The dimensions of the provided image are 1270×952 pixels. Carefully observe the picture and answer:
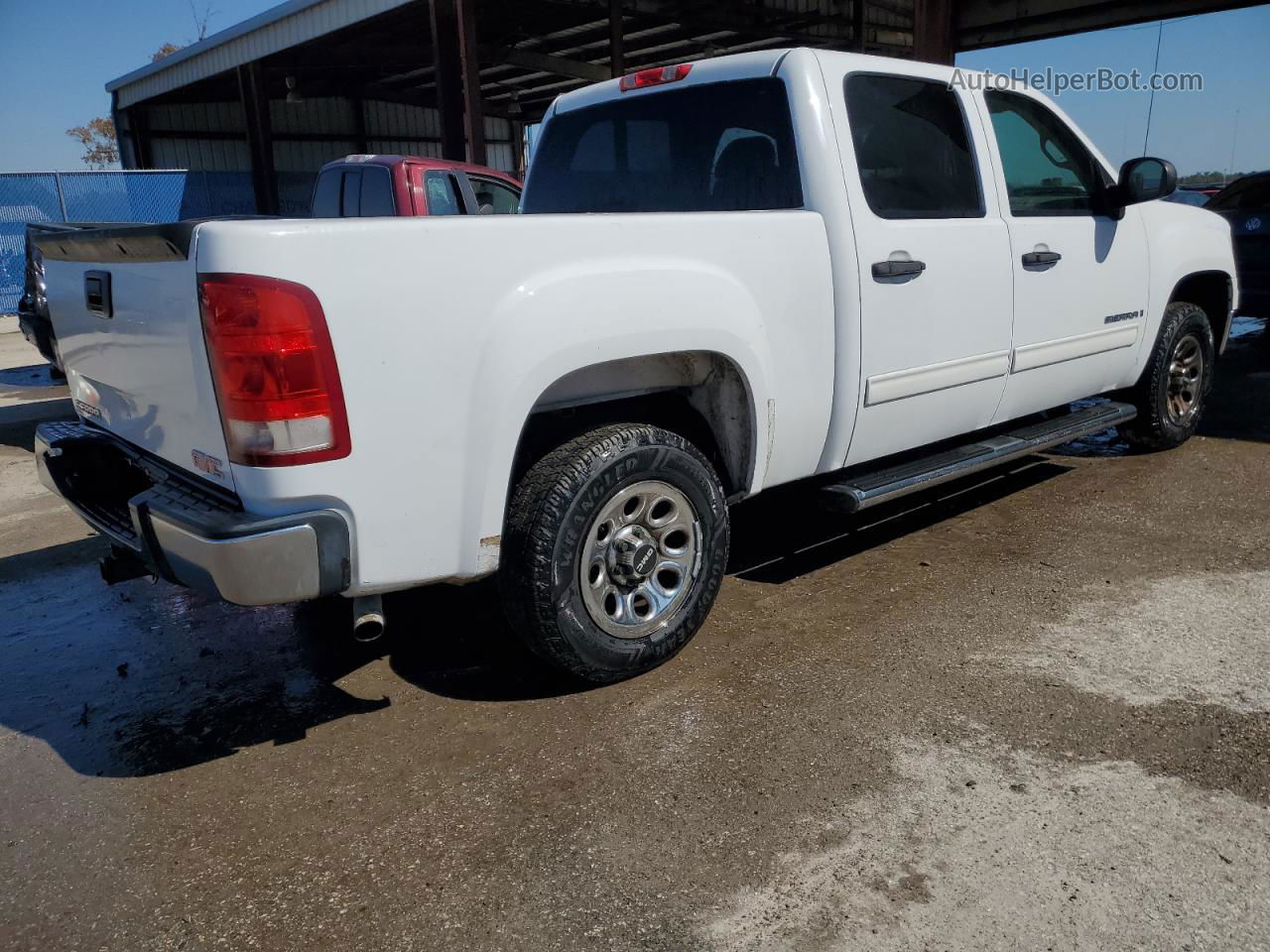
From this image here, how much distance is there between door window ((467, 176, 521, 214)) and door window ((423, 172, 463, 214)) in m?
0.34

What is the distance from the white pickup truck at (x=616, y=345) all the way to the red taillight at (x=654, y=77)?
0.02 m

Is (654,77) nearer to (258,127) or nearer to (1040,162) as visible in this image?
(1040,162)

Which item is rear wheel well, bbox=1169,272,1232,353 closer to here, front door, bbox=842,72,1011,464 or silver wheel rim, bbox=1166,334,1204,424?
silver wheel rim, bbox=1166,334,1204,424

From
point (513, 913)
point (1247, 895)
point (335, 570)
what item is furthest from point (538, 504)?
point (1247, 895)

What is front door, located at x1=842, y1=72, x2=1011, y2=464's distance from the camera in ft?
11.8

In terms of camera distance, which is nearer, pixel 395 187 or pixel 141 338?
pixel 141 338

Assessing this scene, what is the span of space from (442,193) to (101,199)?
1351 cm

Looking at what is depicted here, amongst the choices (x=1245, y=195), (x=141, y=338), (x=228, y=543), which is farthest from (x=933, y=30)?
(x=228, y=543)

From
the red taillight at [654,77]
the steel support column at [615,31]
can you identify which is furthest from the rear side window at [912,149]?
the steel support column at [615,31]

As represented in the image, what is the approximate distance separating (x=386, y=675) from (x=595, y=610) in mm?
851

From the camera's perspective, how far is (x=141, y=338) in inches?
110

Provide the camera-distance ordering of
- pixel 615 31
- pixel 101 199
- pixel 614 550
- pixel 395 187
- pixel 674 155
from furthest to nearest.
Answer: pixel 101 199
pixel 615 31
pixel 395 187
pixel 674 155
pixel 614 550

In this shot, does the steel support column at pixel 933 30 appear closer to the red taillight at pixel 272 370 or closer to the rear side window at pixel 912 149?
the rear side window at pixel 912 149

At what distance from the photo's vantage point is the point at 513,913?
7.15 feet
